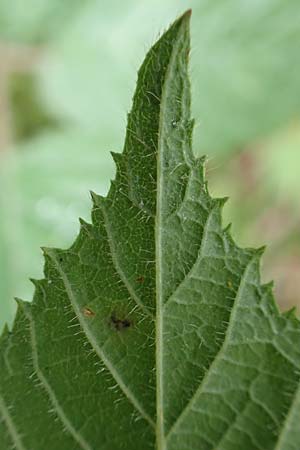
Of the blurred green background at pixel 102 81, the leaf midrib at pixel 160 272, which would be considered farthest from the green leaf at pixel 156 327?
the blurred green background at pixel 102 81

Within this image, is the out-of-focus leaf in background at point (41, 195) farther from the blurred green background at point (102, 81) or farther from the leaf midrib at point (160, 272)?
the leaf midrib at point (160, 272)

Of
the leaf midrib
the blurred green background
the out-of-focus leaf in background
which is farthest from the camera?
the blurred green background

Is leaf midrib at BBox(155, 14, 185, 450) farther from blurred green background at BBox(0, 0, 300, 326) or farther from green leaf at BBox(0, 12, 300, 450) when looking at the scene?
blurred green background at BBox(0, 0, 300, 326)

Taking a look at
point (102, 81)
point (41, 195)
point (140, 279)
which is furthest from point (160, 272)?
point (102, 81)

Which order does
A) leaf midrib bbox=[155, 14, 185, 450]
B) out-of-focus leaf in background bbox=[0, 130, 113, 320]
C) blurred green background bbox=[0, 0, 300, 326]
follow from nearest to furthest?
leaf midrib bbox=[155, 14, 185, 450] → out-of-focus leaf in background bbox=[0, 130, 113, 320] → blurred green background bbox=[0, 0, 300, 326]

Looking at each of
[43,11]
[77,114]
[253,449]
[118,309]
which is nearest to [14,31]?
[43,11]

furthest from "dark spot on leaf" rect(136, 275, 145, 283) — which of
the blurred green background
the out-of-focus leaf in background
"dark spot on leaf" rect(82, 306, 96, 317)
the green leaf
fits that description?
the blurred green background

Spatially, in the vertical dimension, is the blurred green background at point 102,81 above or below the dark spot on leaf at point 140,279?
above
